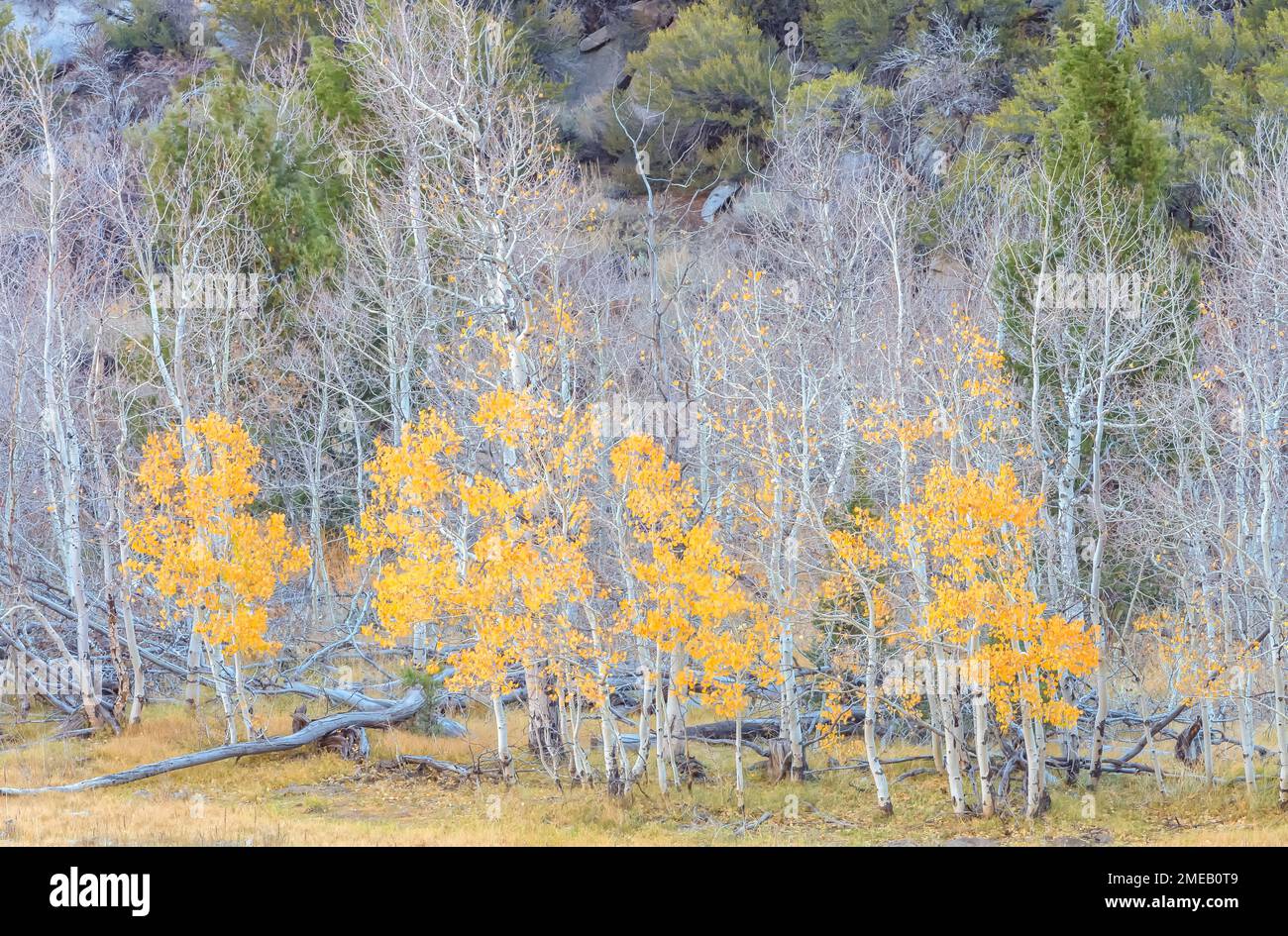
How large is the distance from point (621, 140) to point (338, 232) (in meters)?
16.8

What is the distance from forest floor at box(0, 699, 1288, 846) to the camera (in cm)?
1398

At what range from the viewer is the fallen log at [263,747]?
51.9ft

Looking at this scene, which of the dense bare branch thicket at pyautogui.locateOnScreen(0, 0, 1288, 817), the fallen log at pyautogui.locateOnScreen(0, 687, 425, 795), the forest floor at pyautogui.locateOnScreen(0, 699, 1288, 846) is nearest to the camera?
the forest floor at pyautogui.locateOnScreen(0, 699, 1288, 846)

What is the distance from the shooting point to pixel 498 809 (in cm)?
1514

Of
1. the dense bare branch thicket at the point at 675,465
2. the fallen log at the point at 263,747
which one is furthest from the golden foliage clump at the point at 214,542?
the fallen log at the point at 263,747

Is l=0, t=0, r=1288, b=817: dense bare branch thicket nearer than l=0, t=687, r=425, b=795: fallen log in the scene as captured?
Yes

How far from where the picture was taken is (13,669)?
19.7 metres

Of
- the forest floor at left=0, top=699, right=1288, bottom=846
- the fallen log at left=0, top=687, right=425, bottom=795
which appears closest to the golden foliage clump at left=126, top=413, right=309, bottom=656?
the fallen log at left=0, top=687, right=425, bottom=795

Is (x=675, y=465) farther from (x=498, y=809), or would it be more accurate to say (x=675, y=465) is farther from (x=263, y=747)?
(x=263, y=747)

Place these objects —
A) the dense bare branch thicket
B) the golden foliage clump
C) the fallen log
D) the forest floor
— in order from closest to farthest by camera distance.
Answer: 1. the forest floor
2. the dense bare branch thicket
3. the fallen log
4. the golden foliage clump

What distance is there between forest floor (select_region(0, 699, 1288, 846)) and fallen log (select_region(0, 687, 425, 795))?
0.52 ft

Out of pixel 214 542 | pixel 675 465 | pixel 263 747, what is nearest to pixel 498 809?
pixel 263 747

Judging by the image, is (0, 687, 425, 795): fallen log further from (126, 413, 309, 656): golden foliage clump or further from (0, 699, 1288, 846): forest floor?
(126, 413, 309, 656): golden foliage clump

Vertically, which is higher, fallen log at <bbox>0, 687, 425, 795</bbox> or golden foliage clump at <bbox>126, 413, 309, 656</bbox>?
golden foliage clump at <bbox>126, 413, 309, 656</bbox>
